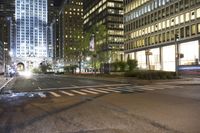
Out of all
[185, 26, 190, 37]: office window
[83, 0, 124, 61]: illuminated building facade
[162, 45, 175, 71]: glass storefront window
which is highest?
[83, 0, 124, 61]: illuminated building facade

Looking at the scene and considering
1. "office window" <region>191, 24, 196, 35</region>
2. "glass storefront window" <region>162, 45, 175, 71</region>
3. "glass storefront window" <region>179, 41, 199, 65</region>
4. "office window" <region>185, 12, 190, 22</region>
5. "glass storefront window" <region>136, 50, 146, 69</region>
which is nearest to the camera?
"glass storefront window" <region>179, 41, 199, 65</region>

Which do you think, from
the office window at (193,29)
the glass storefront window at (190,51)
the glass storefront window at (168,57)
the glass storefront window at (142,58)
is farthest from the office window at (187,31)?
the glass storefront window at (142,58)

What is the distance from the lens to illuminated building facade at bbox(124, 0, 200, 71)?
240 ft

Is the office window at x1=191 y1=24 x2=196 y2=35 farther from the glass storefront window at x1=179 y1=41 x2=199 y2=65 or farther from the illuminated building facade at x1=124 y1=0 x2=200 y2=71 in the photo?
the glass storefront window at x1=179 y1=41 x2=199 y2=65

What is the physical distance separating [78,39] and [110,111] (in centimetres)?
7059

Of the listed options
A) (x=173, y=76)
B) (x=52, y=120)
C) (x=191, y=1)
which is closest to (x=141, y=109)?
(x=52, y=120)

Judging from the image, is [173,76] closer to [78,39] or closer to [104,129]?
[104,129]

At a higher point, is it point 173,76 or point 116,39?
point 116,39

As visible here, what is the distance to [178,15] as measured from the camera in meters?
78.2

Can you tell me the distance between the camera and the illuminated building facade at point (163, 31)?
73.0 m

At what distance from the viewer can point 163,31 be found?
3337 inches

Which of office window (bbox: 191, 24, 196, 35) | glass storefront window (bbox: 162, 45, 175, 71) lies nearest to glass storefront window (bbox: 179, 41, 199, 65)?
office window (bbox: 191, 24, 196, 35)

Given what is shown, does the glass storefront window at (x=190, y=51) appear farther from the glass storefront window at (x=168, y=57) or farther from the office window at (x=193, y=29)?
the glass storefront window at (x=168, y=57)

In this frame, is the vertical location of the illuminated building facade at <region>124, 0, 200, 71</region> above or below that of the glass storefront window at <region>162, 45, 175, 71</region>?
above
